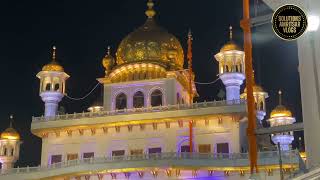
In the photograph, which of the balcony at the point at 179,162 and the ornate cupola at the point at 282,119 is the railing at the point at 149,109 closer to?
the balcony at the point at 179,162

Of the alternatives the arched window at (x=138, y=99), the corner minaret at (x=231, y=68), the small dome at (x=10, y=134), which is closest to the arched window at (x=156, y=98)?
the arched window at (x=138, y=99)

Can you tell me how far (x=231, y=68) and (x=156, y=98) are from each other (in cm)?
558

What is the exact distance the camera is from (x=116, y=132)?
36.0 m

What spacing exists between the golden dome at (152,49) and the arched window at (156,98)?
2.10 metres

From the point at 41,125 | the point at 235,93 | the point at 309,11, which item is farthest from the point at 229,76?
the point at 309,11

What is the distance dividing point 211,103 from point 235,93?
2173 millimetres

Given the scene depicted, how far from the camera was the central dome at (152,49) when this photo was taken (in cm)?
3938

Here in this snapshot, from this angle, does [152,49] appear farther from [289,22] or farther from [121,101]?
[289,22]

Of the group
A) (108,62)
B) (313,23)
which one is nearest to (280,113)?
(108,62)

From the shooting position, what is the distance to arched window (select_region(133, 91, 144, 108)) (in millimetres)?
37812

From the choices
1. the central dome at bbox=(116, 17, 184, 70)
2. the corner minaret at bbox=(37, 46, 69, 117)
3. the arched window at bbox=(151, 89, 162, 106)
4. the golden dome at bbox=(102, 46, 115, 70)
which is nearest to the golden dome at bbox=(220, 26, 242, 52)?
the central dome at bbox=(116, 17, 184, 70)

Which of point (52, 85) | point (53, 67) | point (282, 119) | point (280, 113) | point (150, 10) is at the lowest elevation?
point (282, 119)

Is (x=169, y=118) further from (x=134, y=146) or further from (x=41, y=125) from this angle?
(x=41, y=125)

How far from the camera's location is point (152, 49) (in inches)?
1555
